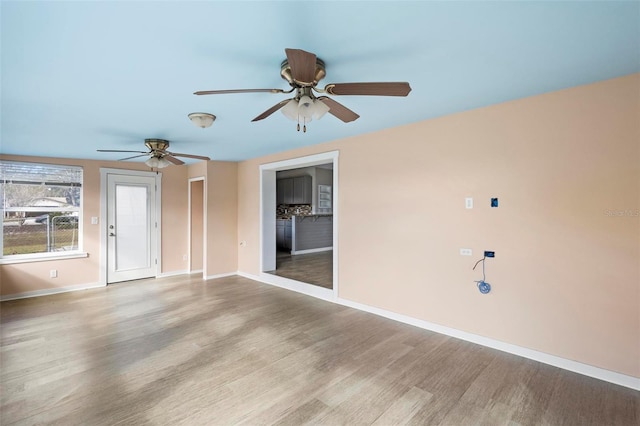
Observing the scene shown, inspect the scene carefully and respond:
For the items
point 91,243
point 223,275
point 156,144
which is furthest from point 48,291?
point 156,144

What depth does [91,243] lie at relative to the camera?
5391 millimetres

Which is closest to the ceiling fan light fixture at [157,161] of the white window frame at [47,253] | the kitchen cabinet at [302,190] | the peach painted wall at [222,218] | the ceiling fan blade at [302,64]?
the peach painted wall at [222,218]

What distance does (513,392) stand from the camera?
2.25 m

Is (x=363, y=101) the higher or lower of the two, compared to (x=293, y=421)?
higher

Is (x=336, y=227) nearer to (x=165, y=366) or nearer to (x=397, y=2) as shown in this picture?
(x=165, y=366)

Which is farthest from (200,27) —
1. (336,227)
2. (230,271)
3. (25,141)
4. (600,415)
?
(230,271)

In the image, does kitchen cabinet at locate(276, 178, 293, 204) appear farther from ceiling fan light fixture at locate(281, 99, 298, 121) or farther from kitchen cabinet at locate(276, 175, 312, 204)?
ceiling fan light fixture at locate(281, 99, 298, 121)

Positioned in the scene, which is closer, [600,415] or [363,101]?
[600,415]

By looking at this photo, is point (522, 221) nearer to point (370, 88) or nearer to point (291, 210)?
point (370, 88)

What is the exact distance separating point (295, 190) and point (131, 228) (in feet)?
14.5

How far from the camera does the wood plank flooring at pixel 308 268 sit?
17.4 ft

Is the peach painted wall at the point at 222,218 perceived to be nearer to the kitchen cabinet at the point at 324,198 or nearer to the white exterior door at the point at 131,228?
the white exterior door at the point at 131,228

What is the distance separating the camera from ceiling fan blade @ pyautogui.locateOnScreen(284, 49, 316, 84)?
1.50 metres

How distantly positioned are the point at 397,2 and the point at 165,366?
10.5 ft
